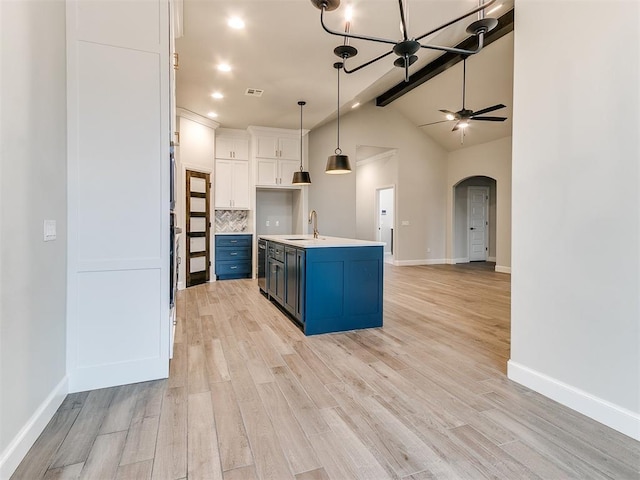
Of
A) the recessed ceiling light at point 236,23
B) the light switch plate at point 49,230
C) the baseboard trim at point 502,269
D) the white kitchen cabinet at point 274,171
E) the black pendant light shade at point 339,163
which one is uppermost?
the recessed ceiling light at point 236,23

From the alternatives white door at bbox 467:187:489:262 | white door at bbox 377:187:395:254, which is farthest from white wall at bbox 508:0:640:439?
white door at bbox 377:187:395:254

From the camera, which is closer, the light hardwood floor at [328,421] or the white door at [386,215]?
the light hardwood floor at [328,421]

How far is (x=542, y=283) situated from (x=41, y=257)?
116 inches

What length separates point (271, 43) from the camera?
371 centimetres

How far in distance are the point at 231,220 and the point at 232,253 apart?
2.45 feet

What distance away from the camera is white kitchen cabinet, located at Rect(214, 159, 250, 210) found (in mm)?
6672

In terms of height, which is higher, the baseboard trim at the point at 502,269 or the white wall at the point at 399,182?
the white wall at the point at 399,182

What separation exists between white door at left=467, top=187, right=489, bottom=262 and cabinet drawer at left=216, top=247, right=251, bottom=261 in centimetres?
630

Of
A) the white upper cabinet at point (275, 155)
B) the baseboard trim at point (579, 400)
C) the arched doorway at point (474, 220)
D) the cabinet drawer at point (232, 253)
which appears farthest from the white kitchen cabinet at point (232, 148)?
the baseboard trim at point (579, 400)

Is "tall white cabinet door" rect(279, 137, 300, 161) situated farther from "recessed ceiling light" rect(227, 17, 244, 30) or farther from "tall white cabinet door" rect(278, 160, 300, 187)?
"recessed ceiling light" rect(227, 17, 244, 30)

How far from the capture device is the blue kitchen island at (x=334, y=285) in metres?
3.44

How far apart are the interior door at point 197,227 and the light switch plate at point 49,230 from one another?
3.96 meters

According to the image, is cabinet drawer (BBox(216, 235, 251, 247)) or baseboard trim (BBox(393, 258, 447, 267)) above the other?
cabinet drawer (BBox(216, 235, 251, 247))

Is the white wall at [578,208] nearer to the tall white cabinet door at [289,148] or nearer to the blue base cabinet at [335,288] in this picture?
the blue base cabinet at [335,288]
